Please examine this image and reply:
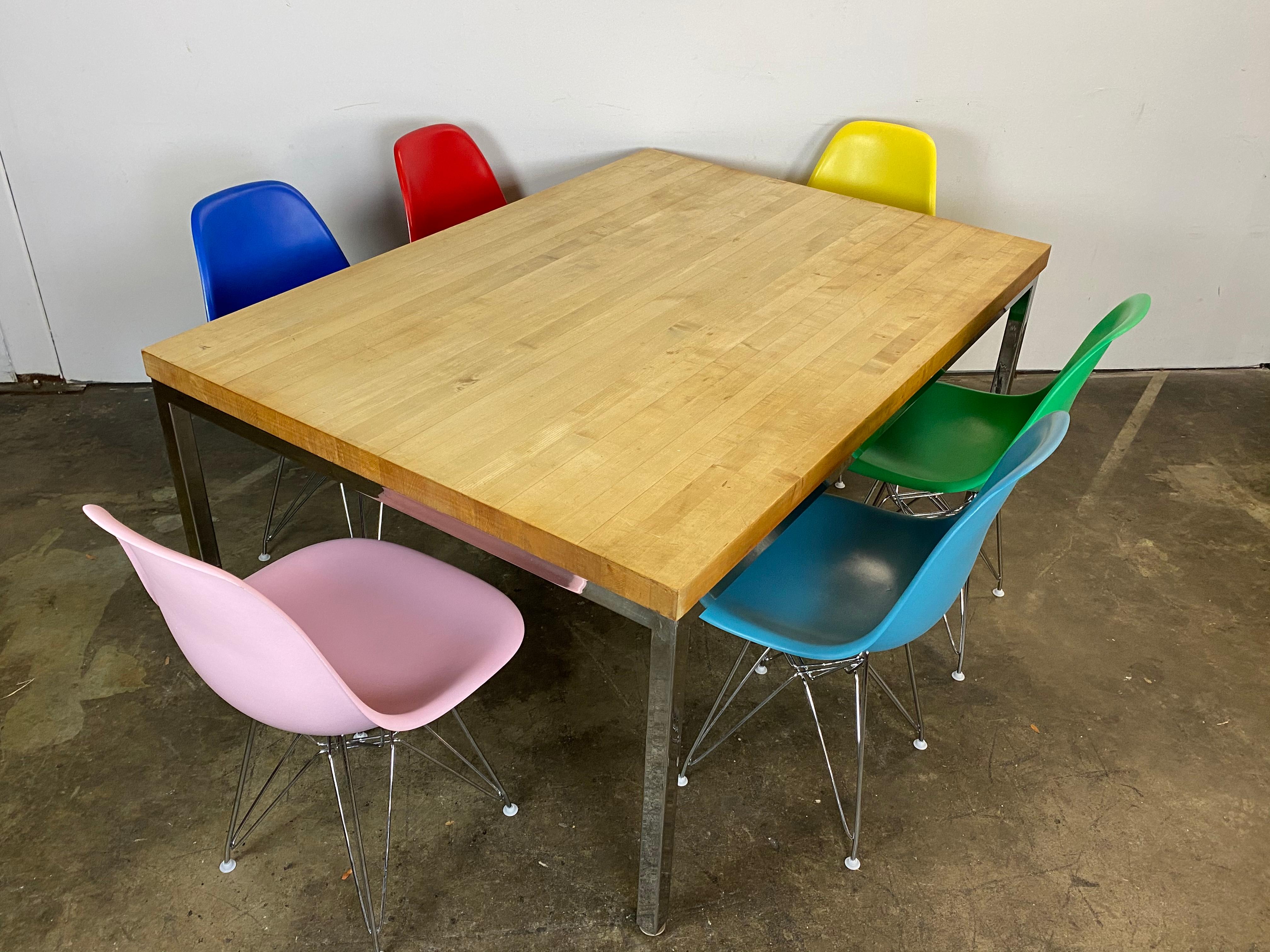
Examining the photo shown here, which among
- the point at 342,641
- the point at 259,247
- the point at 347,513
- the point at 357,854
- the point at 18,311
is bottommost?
the point at 357,854

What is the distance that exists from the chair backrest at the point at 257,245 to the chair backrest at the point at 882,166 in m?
1.59

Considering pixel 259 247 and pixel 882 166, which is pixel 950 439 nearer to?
pixel 882 166

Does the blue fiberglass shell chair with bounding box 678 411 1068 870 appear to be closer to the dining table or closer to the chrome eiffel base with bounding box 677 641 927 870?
the chrome eiffel base with bounding box 677 641 927 870

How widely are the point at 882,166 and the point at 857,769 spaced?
6.58 feet

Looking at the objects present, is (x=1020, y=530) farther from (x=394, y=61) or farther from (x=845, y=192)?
(x=394, y=61)

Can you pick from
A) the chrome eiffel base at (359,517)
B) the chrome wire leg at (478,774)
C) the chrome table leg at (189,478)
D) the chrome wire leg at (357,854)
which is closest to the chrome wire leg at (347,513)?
the chrome eiffel base at (359,517)

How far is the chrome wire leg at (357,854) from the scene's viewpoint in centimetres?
185

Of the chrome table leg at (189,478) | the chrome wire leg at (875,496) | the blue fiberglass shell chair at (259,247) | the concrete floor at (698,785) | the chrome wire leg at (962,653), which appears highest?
the blue fiberglass shell chair at (259,247)

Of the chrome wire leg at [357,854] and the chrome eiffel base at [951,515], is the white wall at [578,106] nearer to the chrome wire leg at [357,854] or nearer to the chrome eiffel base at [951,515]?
the chrome eiffel base at [951,515]

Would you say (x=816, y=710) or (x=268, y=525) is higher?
(x=268, y=525)

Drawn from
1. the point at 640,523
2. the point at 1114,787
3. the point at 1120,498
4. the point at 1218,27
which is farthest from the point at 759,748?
the point at 1218,27

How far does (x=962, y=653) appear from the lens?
8.39 feet

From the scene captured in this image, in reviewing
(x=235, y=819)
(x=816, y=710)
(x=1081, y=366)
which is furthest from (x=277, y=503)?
(x=1081, y=366)

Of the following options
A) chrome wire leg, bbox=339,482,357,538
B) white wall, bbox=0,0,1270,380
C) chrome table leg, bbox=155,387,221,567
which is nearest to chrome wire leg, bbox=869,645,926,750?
chrome wire leg, bbox=339,482,357,538
